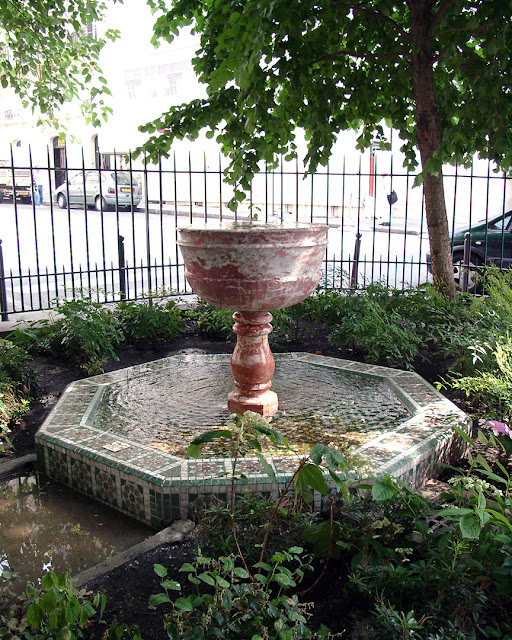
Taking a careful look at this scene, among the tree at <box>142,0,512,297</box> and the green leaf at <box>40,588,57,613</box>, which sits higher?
the tree at <box>142,0,512,297</box>

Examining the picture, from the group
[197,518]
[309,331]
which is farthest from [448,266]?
[197,518]

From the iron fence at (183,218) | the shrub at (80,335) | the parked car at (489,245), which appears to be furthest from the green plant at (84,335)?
the parked car at (489,245)

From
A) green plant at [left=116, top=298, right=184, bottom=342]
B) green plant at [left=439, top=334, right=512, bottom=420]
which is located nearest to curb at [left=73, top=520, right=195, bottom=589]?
green plant at [left=439, top=334, right=512, bottom=420]

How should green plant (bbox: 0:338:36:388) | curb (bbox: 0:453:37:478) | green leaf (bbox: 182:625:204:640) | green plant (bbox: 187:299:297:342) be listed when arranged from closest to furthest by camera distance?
green leaf (bbox: 182:625:204:640) → curb (bbox: 0:453:37:478) → green plant (bbox: 0:338:36:388) → green plant (bbox: 187:299:297:342)

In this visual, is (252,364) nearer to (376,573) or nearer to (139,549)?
(139,549)

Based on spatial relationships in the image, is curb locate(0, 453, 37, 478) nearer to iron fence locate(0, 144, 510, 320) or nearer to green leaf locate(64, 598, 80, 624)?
green leaf locate(64, 598, 80, 624)

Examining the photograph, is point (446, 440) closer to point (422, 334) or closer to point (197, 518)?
point (197, 518)

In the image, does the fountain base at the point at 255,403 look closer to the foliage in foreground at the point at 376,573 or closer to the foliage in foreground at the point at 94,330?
the foliage in foreground at the point at 376,573

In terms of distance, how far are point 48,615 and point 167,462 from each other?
1.42 meters

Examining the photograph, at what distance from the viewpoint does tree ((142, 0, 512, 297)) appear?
4969 millimetres

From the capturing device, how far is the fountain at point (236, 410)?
10.8 feet

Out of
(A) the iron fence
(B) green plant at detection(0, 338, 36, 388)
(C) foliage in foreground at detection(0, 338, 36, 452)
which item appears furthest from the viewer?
(A) the iron fence

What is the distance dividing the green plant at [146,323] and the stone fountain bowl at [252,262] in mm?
2763

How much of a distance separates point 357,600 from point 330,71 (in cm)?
565
